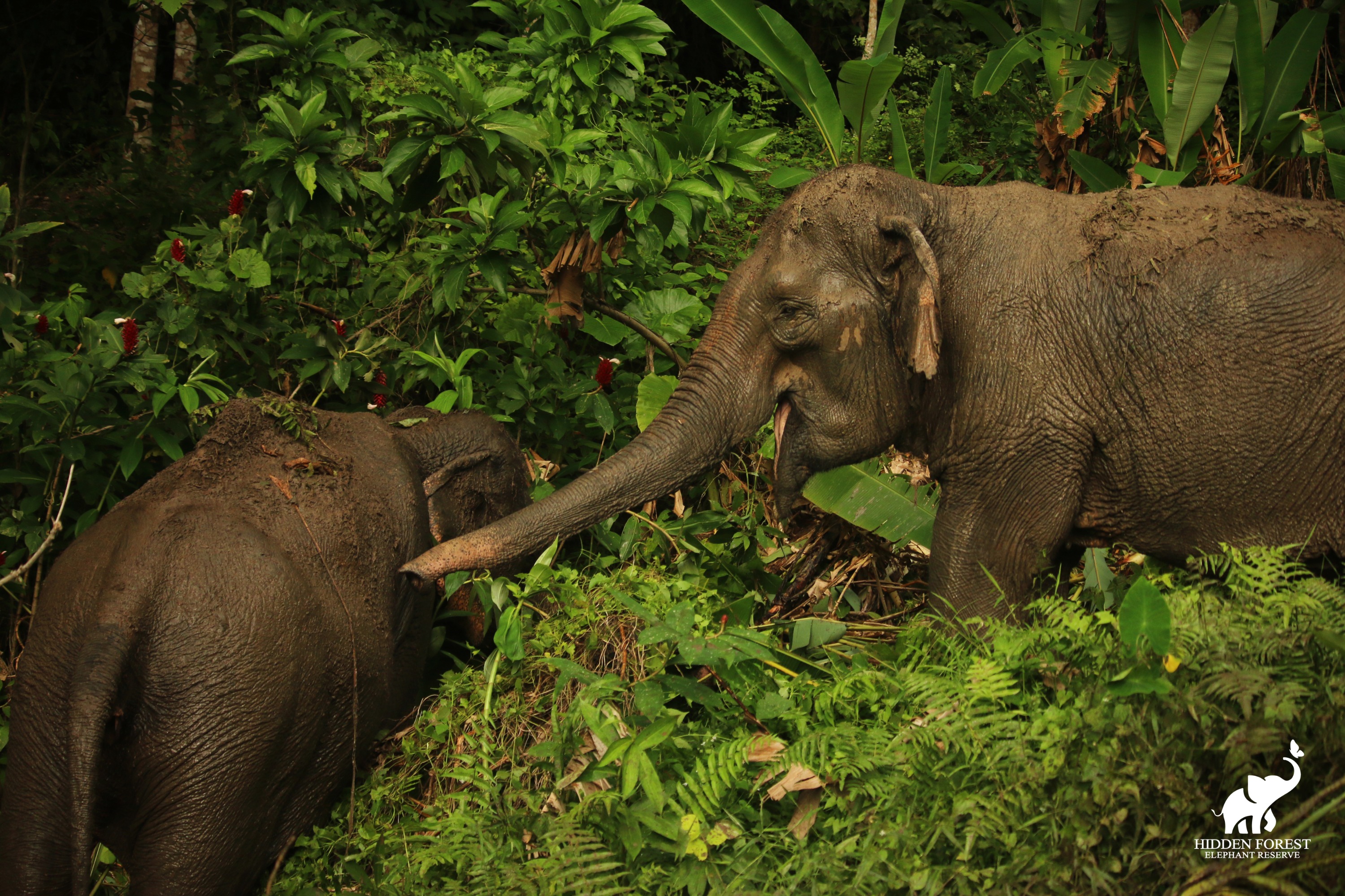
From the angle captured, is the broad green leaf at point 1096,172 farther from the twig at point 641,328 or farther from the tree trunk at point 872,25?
the tree trunk at point 872,25

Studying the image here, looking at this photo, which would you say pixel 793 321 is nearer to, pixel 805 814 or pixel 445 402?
pixel 805 814

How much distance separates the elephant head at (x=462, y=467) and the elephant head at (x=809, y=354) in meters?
0.83

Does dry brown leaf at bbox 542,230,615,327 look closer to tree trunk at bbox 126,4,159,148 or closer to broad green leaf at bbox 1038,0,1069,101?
broad green leaf at bbox 1038,0,1069,101

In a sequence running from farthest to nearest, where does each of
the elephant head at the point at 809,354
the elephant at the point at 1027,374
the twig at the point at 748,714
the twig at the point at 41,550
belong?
the twig at the point at 41,550 < the elephant head at the point at 809,354 < the elephant at the point at 1027,374 < the twig at the point at 748,714

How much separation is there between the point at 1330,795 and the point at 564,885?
1.76m

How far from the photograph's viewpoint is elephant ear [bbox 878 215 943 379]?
3.62 m

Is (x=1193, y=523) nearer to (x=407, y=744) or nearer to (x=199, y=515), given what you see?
(x=407, y=744)

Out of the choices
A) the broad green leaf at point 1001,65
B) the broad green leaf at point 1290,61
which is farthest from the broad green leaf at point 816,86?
the broad green leaf at point 1290,61

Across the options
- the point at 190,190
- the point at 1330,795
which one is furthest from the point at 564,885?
the point at 190,190

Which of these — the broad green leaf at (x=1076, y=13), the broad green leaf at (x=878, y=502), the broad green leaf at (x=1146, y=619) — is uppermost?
the broad green leaf at (x=1076, y=13)

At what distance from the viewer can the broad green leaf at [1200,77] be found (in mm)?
5035

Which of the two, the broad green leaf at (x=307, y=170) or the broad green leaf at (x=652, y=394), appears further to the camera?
the broad green leaf at (x=652, y=394)

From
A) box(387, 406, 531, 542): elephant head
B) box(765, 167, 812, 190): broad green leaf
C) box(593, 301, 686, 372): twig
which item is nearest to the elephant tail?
box(387, 406, 531, 542): elephant head

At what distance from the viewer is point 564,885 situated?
2.77 metres
